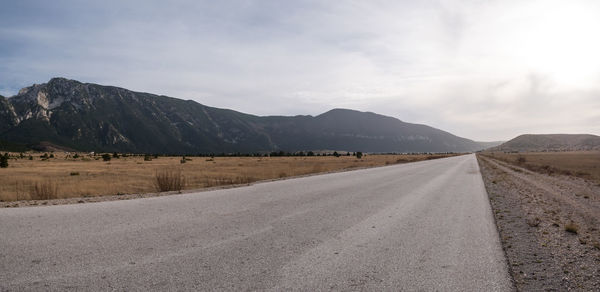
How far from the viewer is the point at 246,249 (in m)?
5.63

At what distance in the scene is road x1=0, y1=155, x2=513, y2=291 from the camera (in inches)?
169

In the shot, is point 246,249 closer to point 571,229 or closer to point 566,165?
point 571,229

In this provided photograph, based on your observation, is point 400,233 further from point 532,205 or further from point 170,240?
point 532,205

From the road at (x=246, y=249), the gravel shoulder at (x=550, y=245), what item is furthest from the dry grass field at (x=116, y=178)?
the gravel shoulder at (x=550, y=245)

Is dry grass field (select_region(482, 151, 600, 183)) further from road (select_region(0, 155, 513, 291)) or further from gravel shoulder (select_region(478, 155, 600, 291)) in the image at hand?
road (select_region(0, 155, 513, 291))

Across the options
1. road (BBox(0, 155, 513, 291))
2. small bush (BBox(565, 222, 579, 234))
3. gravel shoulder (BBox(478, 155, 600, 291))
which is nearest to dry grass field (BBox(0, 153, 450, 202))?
road (BBox(0, 155, 513, 291))

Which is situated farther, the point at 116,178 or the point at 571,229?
the point at 116,178

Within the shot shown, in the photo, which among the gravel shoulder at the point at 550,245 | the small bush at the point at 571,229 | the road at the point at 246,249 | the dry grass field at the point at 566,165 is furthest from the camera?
the dry grass field at the point at 566,165

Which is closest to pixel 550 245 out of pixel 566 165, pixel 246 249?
pixel 246 249

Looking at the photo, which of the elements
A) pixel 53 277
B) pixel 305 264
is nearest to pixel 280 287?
pixel 305 264

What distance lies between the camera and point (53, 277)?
4.20m

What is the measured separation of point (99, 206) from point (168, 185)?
21.1ft

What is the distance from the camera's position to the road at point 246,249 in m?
4.29

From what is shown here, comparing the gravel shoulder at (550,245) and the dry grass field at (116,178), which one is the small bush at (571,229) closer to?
the gravel shoulder at (550,245)
